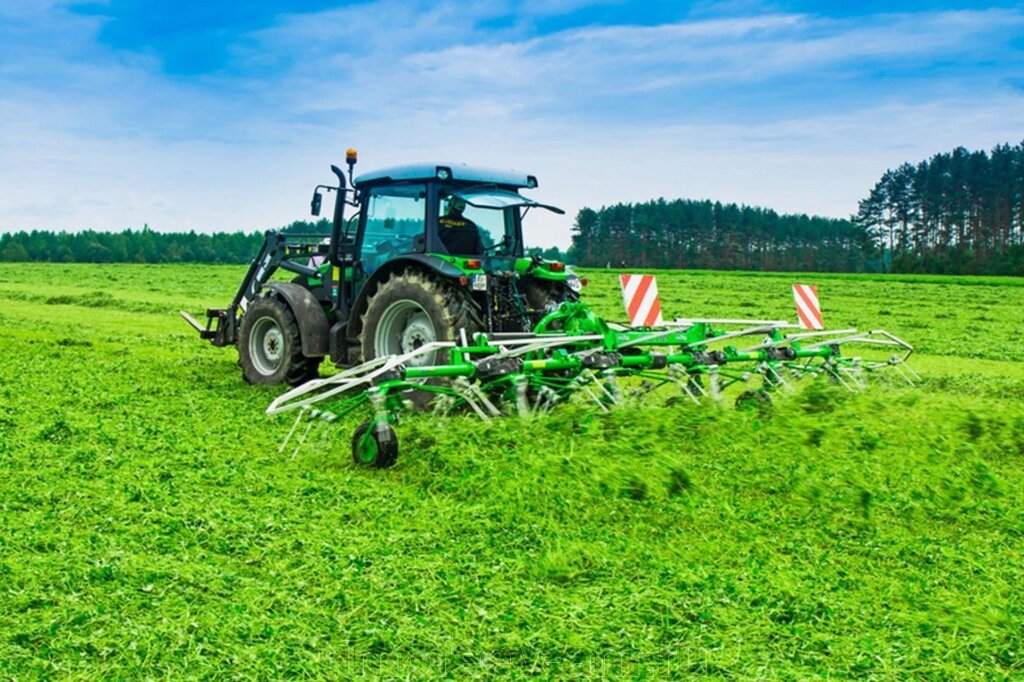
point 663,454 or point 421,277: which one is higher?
point 421,277

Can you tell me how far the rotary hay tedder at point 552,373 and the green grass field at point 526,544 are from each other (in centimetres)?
28

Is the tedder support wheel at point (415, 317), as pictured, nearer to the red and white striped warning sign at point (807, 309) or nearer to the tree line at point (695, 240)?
the red and white striped warning sign at point (807, 309)

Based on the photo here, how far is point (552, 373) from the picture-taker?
7.74 metres

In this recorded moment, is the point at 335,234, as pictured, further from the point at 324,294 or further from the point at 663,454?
the point at 663,454

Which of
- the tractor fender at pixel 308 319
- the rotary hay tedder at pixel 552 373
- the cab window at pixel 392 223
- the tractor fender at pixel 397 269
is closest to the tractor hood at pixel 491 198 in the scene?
the cab window at pixel 392 223

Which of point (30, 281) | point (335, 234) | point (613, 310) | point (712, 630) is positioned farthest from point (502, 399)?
point (30, 281)

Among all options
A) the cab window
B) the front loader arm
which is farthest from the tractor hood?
the front loader arm

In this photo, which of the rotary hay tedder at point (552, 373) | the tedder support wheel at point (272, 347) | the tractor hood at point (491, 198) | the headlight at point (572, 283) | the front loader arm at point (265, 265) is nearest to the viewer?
the rotary hay tedder at point (552, 373)

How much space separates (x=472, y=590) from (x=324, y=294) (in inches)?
254

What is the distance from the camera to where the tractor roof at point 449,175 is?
29.1 ft

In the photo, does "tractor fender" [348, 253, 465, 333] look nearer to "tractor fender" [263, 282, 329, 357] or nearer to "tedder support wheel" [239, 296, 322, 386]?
"tractor fender" [263, 282, 329, 357]

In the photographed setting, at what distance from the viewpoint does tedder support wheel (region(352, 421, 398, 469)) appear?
20.4 feet

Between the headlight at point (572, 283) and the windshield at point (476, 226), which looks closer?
the windshield at point (476, 226)

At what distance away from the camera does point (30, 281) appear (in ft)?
112
